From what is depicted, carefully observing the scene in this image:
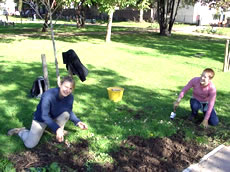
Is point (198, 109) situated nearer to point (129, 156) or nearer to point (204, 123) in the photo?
point (204, 123)

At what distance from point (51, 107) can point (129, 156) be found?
133 centimetres

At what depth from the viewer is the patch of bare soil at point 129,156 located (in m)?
3.55

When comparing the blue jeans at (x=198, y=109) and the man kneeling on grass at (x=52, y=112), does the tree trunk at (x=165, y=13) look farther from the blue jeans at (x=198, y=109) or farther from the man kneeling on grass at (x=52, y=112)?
the man kneeling on grass at (x=52, y=112)

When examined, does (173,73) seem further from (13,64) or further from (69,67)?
(13,64)

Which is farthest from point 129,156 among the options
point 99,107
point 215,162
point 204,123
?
point 99,107

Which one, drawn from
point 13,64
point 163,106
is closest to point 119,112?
point 163,106

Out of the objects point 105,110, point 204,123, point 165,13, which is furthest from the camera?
point 165,13

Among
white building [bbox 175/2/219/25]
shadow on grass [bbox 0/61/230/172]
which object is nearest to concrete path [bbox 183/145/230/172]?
shadow on grass [bbox 0/61/230/172]

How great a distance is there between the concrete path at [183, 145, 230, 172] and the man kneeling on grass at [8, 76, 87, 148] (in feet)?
5.46

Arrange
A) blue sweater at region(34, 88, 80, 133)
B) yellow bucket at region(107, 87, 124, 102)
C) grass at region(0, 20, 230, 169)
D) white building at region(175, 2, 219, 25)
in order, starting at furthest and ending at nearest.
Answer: white building at region(175, 2, 219, 25) < yellow bucket at region(107, 87, 124, 102) < grass at region(0, 20, 230, 169) < blue sweater at region(34, 88, 80, 133)

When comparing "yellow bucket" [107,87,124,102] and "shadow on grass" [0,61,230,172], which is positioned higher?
"yellow bucket" [107,87,124,102]

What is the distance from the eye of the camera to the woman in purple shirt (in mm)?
4762

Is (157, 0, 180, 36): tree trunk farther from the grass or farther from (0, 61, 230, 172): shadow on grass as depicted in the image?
(0, 61, 230, 172): shadow on grass

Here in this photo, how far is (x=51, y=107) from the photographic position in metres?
3.90
